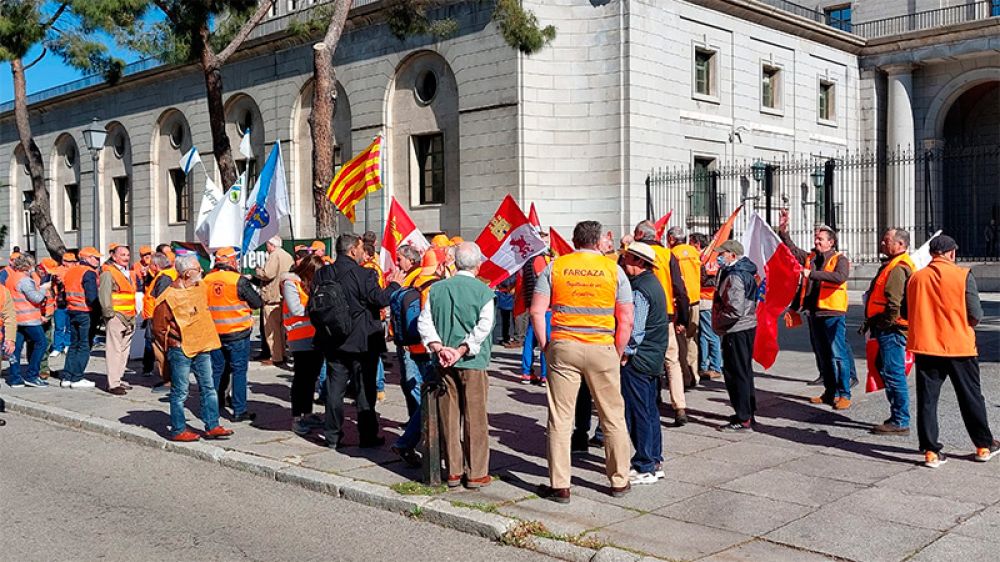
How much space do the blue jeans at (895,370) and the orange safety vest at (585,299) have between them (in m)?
3.35

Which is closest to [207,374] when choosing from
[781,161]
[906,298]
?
[906,298]

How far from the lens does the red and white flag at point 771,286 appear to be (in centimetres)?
1051

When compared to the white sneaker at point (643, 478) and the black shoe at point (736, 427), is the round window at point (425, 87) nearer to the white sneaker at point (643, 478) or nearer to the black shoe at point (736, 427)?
the black shoe at point (736, 427)

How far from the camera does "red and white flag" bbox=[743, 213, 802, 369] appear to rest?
1051 cm

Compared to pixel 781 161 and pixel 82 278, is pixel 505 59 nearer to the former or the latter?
pixel 781 161

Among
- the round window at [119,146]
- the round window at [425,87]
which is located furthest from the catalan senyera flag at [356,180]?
the round window at [119,146]

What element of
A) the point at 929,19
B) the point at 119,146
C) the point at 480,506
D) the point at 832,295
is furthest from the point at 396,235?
the point at 119,146

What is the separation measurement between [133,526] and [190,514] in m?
0.43

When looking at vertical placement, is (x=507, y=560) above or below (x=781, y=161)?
below

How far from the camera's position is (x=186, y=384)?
9.39 metres

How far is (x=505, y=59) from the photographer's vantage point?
84.0 ft

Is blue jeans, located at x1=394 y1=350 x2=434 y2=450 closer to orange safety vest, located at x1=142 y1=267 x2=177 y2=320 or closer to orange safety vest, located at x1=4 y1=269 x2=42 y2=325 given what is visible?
orange safety vest, located at x1=142 y1=267 x2=177 y2=320

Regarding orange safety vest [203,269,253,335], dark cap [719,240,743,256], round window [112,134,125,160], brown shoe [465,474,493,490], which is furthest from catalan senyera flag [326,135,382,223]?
round window [112,134,125,160]

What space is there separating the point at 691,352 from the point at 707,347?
3.65 ft
